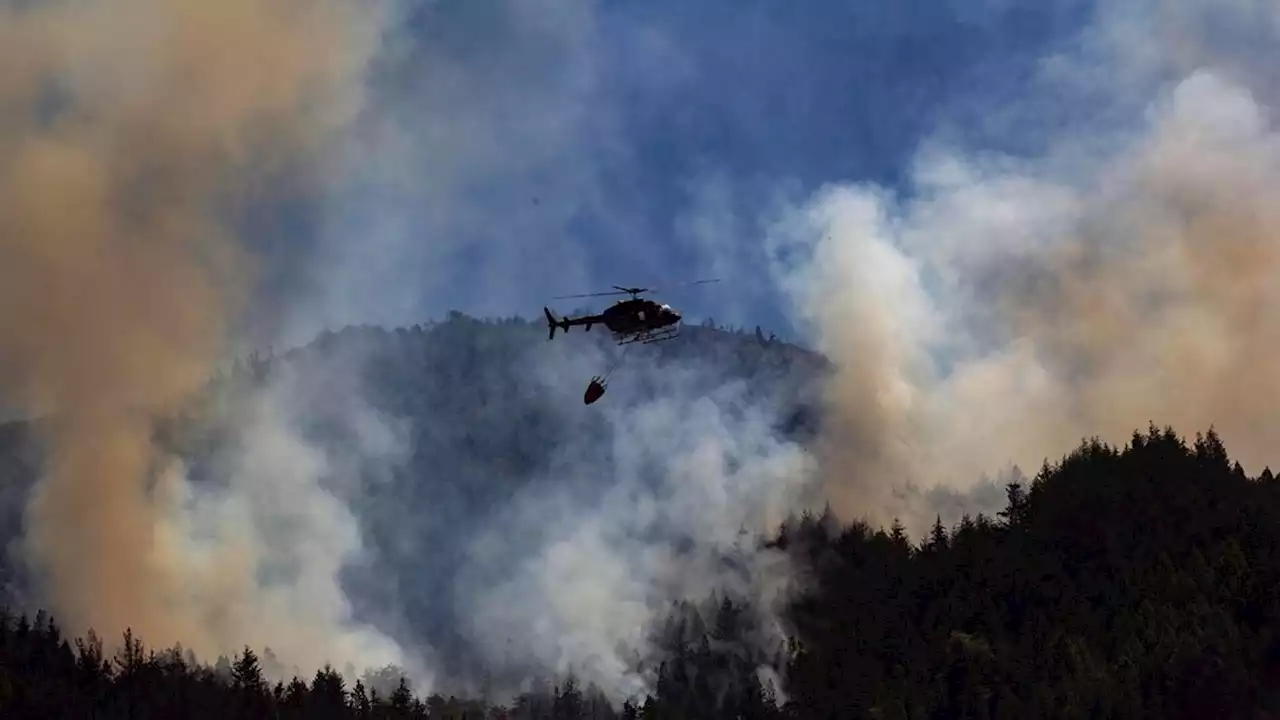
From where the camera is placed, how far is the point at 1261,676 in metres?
187

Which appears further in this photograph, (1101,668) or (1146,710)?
(1101,668)

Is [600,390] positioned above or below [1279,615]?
above

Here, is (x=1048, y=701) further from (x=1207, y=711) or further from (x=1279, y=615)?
(x=1279, y=615)

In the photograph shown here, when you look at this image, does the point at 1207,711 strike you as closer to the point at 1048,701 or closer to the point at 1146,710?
the point at 1146,710

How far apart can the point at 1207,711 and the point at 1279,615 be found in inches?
910

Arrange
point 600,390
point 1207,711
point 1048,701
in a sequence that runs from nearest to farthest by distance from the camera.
→ 1. point 600,390
2. point 1207,711
3. point 1048,701

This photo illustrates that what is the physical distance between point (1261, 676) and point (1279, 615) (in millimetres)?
11221

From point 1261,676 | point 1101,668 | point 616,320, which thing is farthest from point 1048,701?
point 616,320

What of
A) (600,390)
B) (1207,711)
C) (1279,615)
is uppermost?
(600,390)

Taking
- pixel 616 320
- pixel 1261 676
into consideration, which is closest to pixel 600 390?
pixel 616 320

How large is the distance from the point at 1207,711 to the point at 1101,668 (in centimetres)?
2060

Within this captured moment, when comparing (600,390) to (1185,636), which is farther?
(1185,636)

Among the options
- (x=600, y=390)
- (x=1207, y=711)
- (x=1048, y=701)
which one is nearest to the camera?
(x=600, y=390)

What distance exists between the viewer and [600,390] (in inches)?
4705
